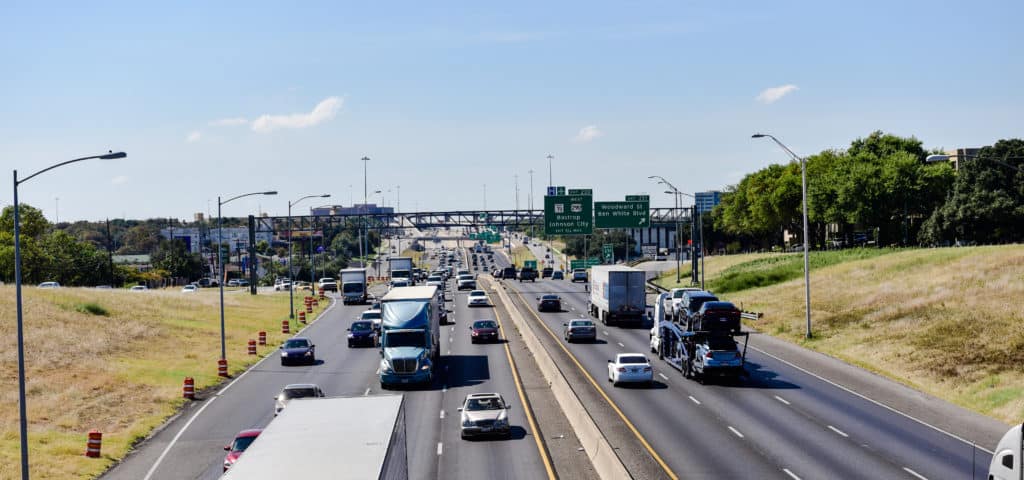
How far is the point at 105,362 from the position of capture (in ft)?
175

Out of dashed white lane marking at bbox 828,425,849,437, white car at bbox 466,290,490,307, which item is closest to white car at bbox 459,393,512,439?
dashed white lane marking at bbox 828,425,849,437

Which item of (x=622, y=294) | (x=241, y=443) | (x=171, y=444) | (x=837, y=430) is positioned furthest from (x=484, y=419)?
(x=622, y=294)

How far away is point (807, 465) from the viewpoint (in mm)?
27141

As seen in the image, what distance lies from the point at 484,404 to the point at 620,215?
67999 millimetres

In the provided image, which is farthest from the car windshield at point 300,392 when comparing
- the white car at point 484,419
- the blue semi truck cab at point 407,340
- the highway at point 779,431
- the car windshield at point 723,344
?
the car windshield at point 723,344

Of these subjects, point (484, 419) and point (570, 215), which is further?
point (570, 215)

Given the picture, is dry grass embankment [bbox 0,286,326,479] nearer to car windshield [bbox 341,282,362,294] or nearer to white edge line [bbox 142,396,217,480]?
white edge line [bbox 142,396,217,480]

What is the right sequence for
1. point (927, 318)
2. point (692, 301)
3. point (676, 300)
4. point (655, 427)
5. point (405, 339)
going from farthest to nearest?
point (676, 300) → point (927, 318) → point (692, 301) → point (405, 339) → point (655, 427)

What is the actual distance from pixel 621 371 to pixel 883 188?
3022 inches

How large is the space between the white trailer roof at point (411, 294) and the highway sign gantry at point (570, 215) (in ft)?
158

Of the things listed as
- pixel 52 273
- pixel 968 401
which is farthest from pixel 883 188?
pixel 52 273

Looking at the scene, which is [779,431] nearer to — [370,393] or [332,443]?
[370,393]

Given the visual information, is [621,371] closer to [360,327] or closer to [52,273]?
[360,327]

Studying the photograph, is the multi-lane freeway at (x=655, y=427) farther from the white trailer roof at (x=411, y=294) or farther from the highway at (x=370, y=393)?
the white trailer roof at (x=411, y=294)
